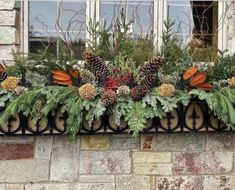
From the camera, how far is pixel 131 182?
9.60 ft

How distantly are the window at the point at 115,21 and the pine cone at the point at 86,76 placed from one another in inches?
13.9

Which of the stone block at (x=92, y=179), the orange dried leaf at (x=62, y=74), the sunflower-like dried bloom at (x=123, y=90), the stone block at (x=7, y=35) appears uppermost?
the stone block at (x=7, y=35)

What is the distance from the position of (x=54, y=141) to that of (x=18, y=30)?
0.85m

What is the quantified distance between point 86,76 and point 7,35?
65 cm

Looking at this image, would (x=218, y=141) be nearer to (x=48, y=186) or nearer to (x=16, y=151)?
(x=48, y=186)

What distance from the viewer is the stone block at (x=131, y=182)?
2.92 metres

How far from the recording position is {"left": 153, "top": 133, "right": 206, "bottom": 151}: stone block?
2943 millimetres

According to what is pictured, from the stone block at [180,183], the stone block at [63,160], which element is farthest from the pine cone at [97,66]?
the stone block at [180,183]

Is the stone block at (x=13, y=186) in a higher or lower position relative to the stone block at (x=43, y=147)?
lower

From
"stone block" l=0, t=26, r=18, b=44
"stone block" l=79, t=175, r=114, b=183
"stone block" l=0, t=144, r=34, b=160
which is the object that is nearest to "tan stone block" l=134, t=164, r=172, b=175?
"stone block" l=79, t=175, r=114, b=183

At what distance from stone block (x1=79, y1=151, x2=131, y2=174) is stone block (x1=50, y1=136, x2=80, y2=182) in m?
0.06

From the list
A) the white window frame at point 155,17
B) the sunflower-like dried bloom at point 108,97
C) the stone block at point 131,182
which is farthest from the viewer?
the white window frame at point 155,17

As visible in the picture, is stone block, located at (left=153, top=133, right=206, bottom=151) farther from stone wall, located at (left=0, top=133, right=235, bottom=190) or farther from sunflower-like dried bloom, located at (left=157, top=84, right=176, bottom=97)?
sunflower-like dried bloom, located at (left=157, top=84, right=176, bottom=97)

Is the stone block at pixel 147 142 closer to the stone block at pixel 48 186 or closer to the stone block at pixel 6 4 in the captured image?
the stone block at pixel 48 186
